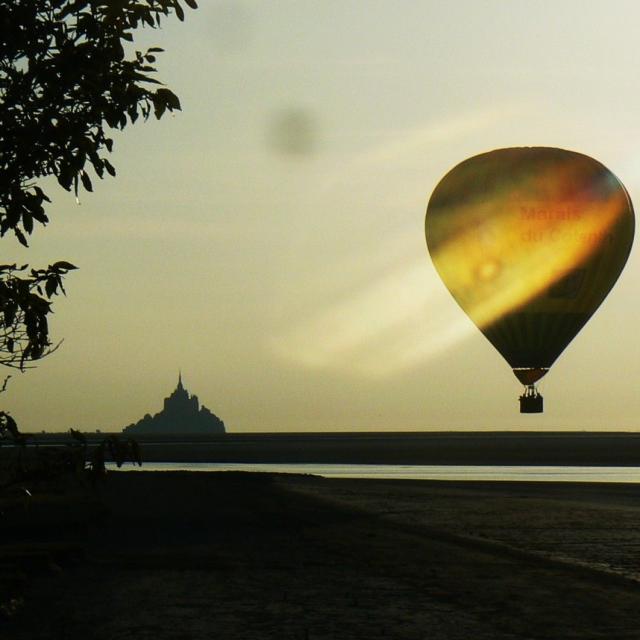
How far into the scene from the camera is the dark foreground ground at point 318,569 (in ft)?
59.3

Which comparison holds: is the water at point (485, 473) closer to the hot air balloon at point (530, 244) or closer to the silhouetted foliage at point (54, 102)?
the hot air balloon at point (530, 244)

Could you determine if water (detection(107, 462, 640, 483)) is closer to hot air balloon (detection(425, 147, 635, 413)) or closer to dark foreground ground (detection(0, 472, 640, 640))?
hot air balloon (detection(425, 147, 635, 413))

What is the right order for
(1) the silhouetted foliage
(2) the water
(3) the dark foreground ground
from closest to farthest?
(1) the silhouetted foliage < (3) the dark foreground ground < (2) the water

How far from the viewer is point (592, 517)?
38.6 m

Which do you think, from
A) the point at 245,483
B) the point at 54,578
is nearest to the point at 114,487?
the point at 245,483

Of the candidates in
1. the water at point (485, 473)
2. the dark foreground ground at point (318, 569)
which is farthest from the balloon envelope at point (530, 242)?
the dark foreground ground at point (318, 569)

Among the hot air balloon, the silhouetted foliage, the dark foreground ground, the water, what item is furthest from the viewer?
the hot air balloon

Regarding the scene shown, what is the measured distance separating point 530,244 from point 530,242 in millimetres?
127

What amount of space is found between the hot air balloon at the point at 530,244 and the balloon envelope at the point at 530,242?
0.05m

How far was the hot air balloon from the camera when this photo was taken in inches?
2938

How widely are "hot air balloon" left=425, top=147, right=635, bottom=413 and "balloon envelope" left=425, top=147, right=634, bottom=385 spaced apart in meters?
0.05

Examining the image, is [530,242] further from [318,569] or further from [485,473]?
[318,569]

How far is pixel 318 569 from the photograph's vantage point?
24328 millimetres

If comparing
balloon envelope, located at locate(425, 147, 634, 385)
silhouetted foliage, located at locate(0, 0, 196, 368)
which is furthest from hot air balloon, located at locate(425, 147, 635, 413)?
silhouetted foliage, located at locate(0, 0, 196, 368)
